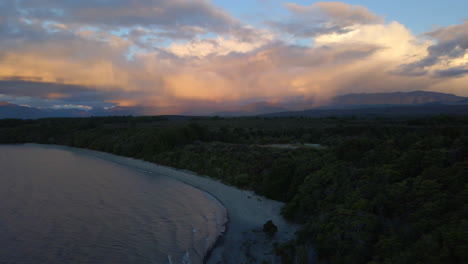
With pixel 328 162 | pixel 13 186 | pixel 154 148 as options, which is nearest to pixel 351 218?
pixel 328 162

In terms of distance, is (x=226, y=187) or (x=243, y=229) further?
(x=226, y=187)

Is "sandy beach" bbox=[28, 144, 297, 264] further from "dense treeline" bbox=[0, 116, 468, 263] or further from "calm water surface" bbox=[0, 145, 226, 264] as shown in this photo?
"dense treeline" bbox=[0, 116, 468, 263]

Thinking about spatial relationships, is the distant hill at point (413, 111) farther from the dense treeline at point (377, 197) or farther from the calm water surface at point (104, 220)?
the calm water surface at point (104, 220)

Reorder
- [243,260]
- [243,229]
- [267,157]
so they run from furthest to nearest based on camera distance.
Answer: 1. [267,157]
2. [243,229]
3. [243,260]

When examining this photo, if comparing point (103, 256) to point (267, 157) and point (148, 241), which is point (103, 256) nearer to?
point (148, 241)

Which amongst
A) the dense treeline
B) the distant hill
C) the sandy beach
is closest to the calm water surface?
the sandy beach

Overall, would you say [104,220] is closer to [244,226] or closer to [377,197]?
[244,226]
